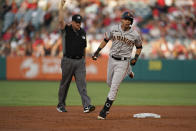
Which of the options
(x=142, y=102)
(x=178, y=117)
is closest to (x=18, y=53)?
(x=142, y=102)

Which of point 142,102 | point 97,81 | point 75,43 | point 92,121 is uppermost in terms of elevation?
point 75,43

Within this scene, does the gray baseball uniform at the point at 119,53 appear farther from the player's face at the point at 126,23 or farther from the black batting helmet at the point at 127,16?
the black batting helmet at the point at 127,16

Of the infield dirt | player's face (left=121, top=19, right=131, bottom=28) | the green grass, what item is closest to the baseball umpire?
the infield dirt

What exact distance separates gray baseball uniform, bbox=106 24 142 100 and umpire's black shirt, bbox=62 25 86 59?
105 centimetres

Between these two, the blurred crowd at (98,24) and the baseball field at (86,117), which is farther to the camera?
the blurred crowd at (98,24)

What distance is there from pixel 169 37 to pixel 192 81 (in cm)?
293

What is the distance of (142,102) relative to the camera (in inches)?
542

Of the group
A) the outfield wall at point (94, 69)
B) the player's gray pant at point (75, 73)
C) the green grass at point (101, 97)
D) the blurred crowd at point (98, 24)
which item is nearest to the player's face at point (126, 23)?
→ the player's gray pant at point (75, 73)

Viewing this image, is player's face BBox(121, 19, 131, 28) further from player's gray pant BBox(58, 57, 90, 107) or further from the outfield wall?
the outfield wall

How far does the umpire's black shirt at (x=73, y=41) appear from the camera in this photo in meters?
10.1

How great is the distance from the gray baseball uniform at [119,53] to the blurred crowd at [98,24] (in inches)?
528

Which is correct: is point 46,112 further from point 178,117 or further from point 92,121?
point 178,117

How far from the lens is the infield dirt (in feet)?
25.2

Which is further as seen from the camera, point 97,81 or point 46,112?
point 97,81
